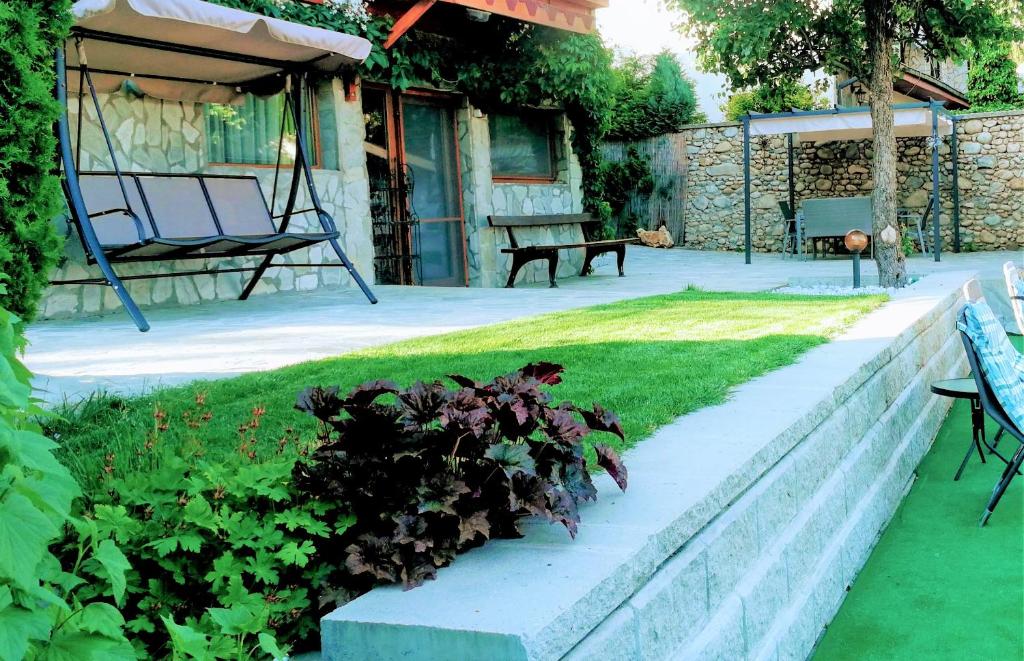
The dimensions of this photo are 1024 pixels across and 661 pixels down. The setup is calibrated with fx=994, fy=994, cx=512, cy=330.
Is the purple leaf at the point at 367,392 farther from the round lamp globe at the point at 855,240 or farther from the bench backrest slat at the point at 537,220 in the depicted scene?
the bench backrest slat at the point at 537,220

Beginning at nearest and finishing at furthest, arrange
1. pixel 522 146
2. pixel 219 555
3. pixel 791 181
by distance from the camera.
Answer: pixel 219 555 → pixel 522 146 → pixel 791 181

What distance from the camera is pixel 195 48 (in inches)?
290

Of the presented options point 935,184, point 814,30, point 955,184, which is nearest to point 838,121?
point 935,184

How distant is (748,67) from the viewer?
9156 mm

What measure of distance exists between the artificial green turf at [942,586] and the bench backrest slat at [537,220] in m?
7.14

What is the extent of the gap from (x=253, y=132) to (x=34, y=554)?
8496 mm

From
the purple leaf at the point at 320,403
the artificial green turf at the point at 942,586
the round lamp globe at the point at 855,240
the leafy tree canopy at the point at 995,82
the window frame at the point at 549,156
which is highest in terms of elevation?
the leafy tree canopy at the point at 995,82

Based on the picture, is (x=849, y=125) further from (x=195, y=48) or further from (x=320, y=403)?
(x=320, y=403)

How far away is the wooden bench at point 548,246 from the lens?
10.2 metres

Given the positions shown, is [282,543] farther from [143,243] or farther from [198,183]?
[198,183]

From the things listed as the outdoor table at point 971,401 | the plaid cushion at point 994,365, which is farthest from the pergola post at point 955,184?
the plaid cushion at point 994,365

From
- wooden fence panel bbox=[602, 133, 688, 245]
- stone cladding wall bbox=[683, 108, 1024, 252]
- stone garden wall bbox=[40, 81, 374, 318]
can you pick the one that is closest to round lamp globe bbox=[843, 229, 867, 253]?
stone garden wall bbox=[40, 81, 374, 318]

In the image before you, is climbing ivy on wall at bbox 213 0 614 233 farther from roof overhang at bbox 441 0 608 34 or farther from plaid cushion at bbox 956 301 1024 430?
plaid cushion at bbox 956 301 1024 430

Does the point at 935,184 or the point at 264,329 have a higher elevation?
the point at 935,184
